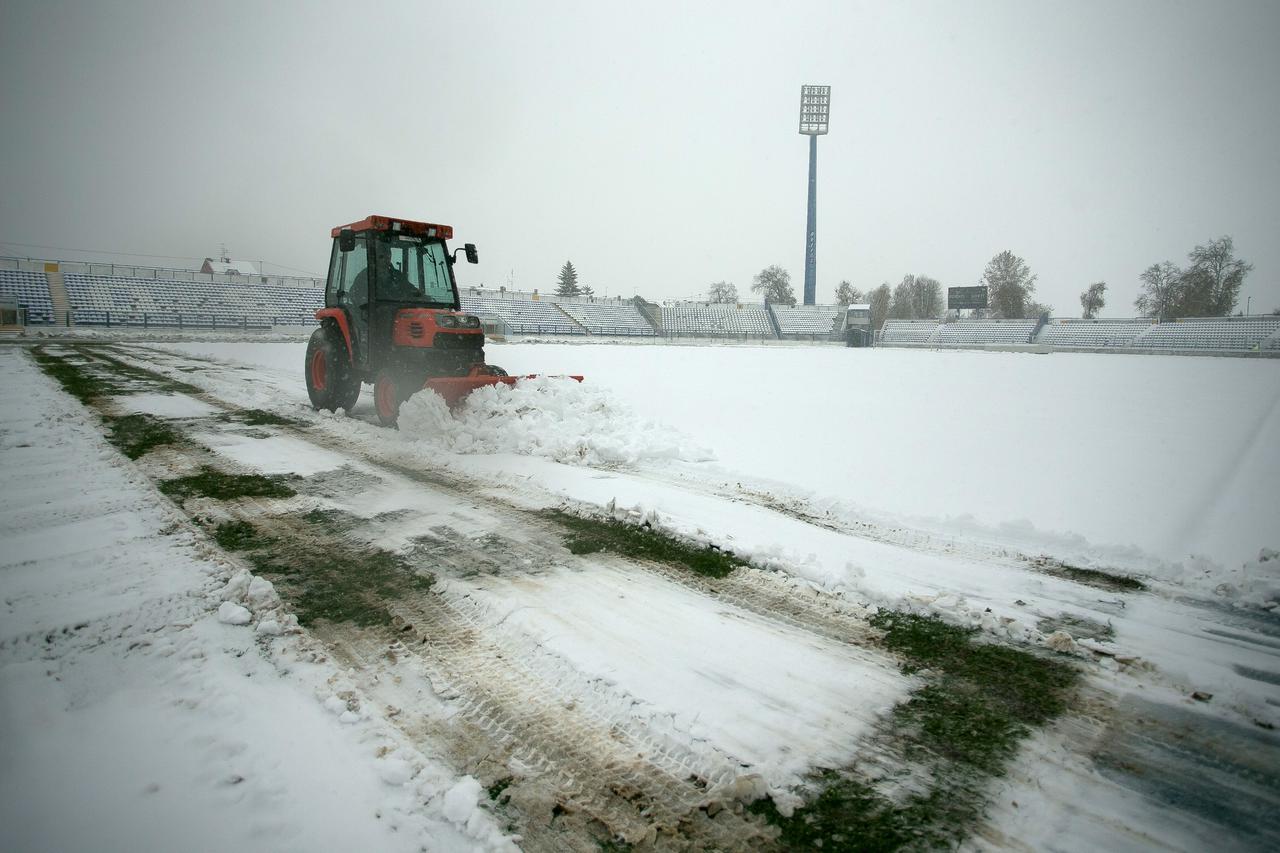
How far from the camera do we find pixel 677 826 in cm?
155

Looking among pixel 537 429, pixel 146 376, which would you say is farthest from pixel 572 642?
pixel 146 376

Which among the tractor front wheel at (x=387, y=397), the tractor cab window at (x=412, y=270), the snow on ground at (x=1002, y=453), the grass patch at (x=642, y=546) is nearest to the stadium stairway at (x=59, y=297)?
the snow on ground at (x=1002, y=453)

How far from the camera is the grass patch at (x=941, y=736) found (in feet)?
5.04

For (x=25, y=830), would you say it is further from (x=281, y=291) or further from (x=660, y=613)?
(x=281, y=291)

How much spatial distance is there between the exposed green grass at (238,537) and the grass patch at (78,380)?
21.4 ft

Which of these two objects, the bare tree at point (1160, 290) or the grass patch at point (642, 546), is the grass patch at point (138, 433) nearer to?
the grass patch at point (642, 546)

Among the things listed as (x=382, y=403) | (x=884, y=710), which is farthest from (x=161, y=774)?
(x=382, y=403)

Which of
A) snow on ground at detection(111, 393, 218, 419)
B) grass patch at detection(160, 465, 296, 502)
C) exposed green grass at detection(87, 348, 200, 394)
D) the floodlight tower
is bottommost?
grass patch at detection(160, 465, 296, 502)

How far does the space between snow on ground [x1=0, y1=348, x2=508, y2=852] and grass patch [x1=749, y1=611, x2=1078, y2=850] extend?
34.3 inches

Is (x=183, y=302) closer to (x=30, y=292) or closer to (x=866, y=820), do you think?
(x=30, y=292)

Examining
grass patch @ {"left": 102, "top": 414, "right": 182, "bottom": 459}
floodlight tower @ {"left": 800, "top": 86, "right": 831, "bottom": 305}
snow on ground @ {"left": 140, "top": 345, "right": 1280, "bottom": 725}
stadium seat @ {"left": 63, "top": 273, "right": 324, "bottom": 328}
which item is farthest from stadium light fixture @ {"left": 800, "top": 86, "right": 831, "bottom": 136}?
grass patch @ {"left": 102, "top": 414, "right": 182, "bottom": 459}

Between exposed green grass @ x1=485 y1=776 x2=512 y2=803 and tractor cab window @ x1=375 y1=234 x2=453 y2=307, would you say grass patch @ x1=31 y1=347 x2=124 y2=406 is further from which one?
exposed green grass @ x1=485 y1=776 x2=512 y2=803

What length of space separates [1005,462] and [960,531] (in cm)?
266

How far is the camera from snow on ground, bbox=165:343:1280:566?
14.1 ft
